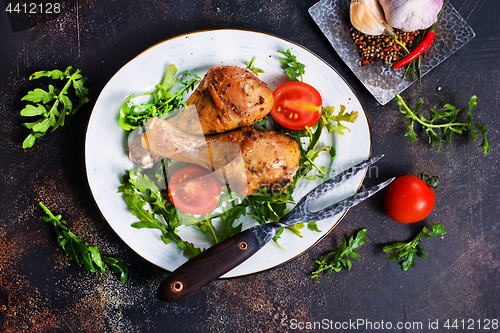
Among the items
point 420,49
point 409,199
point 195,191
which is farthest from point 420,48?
point 195,191

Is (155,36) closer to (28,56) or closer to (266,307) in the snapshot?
(28,56)

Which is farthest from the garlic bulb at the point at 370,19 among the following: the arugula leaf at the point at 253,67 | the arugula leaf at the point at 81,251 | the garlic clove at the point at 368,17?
the arugula leaf at the point at 81,251

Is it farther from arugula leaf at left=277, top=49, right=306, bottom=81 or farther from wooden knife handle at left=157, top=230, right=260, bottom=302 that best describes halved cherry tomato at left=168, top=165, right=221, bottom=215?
arugula leaf at left=277, top=49, right=306, bottom=81

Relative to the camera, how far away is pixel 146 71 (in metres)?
1.87

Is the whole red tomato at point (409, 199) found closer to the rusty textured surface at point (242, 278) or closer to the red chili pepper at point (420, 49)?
the rusty textured surface at point (242, 278)

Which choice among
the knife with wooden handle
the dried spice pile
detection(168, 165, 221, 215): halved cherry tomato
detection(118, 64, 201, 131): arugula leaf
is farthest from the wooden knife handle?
the dried spice pile

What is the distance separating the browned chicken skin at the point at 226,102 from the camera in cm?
165

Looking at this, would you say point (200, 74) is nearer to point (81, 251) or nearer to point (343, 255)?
point (81, 251)

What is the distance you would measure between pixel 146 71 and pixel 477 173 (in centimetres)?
246

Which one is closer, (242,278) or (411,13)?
(411,13)

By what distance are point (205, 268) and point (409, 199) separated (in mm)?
1418

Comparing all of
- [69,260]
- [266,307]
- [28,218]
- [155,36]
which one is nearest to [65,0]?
[155,36]

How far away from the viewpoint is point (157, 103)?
187 centimetres

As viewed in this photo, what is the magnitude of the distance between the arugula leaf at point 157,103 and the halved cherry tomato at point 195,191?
421 millimetres
